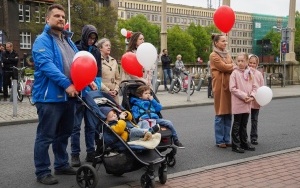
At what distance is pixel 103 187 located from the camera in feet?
16.9

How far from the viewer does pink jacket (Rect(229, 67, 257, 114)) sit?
7.05 metres

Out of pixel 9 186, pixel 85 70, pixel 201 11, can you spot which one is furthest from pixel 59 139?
pixel 201 11

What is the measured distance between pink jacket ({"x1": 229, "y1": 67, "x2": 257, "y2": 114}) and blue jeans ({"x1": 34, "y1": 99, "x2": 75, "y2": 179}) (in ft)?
9.78

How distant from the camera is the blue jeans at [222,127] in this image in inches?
295

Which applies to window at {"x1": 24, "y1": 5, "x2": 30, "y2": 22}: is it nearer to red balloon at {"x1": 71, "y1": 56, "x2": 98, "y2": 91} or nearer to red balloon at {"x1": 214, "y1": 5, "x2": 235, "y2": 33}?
red balloon at {"x1": 214, "y1": 5, "x2": 235, "y2": 33}

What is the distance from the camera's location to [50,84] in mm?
5062

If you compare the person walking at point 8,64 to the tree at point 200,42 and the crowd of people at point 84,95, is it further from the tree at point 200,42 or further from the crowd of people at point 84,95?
the tree at point 200,42

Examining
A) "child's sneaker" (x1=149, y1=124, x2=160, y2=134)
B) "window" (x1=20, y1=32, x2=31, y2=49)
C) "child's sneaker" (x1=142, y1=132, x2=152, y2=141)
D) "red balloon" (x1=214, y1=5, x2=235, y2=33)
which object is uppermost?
"window" (x1=20, y1=32, x2=31, y2=49)

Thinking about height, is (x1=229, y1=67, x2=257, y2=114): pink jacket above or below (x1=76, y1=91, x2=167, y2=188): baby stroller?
above

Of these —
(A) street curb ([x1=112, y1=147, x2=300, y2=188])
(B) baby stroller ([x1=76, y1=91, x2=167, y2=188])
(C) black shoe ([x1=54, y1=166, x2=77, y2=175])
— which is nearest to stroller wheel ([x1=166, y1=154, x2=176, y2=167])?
(A) street curb ([x1=112, y1=147, x2=300, y2=188])

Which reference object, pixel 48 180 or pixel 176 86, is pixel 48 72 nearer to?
pixel 48 180

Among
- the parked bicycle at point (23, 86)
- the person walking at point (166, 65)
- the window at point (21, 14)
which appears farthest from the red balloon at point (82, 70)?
the window at point (21, 14)

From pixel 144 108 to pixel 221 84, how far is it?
217 centimetres

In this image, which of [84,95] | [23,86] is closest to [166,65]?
[23,86]
